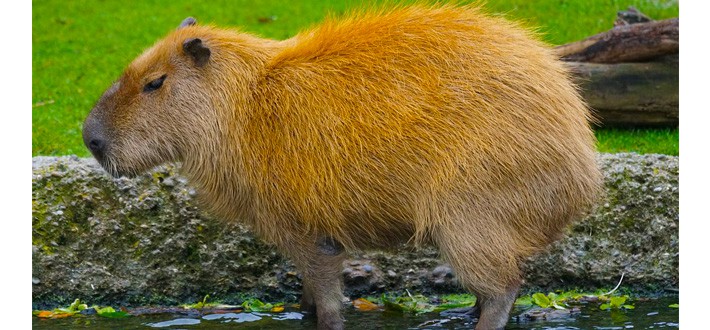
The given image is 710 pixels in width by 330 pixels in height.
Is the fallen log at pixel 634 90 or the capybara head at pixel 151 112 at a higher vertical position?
the fallen log at pixel 634 90

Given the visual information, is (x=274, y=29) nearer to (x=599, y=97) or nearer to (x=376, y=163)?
(x=599, y=97)

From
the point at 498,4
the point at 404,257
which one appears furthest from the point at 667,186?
the point at 498,4

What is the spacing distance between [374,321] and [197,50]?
204 cm

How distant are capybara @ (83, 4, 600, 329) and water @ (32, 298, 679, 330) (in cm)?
46

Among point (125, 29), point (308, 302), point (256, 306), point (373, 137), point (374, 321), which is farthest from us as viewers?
point (125, 29)

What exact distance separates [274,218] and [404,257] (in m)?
1.49

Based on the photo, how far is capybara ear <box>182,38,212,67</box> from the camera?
222 inches

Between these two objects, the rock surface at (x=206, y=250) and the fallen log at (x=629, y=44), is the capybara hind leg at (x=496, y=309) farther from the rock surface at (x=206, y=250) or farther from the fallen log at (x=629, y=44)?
the fallen log at (x=629, y=44)

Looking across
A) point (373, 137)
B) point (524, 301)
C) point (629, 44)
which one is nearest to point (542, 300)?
point (524, 301)

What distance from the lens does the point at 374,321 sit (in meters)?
6.22

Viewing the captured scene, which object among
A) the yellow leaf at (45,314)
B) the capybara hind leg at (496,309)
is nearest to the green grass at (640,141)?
the capybara hind leg at (496,309)

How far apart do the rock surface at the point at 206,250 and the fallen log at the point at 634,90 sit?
2.42m

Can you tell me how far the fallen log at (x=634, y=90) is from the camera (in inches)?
358

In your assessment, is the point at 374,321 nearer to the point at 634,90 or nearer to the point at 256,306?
the point at 256,306
